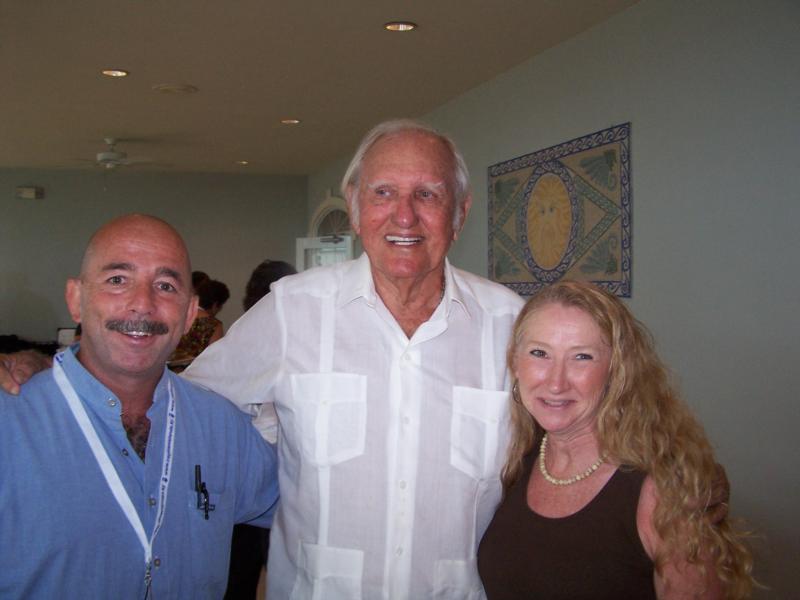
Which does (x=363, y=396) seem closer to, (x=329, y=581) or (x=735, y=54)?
(x=329, y=581)

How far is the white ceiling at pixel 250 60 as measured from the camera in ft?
13.4

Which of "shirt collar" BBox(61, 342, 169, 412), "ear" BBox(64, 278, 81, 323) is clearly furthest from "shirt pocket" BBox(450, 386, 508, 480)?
"ear" BBox(64, 278, 81, 323)

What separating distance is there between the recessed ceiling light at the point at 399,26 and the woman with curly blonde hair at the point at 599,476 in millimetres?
2991

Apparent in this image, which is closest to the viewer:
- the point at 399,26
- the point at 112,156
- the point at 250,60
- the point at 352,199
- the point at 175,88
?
the point at 352,199

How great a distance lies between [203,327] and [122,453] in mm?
3826

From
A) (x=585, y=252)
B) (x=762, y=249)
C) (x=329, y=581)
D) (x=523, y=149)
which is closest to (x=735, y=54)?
(x=762, y=249)

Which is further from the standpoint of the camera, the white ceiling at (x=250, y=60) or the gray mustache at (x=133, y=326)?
the white ceiling at (x=250, y=60)

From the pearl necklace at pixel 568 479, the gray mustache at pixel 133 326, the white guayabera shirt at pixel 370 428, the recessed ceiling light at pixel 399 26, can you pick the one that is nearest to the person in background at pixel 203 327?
the recessed ceiling light at pixel 399 26

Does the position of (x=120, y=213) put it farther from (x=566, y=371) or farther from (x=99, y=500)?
(x=566, y=371)

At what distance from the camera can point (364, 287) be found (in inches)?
72.5

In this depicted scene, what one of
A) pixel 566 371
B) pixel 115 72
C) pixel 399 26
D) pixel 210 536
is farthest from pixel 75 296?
pixel 115 72

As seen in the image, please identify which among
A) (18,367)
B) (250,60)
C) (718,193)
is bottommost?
(18,367)

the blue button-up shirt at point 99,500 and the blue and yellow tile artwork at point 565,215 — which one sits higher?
the blue and yellow tile artwork at point 565,215

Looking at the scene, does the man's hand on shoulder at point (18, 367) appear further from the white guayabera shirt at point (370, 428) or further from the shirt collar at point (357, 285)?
the shirt collar at point (357, 285)
